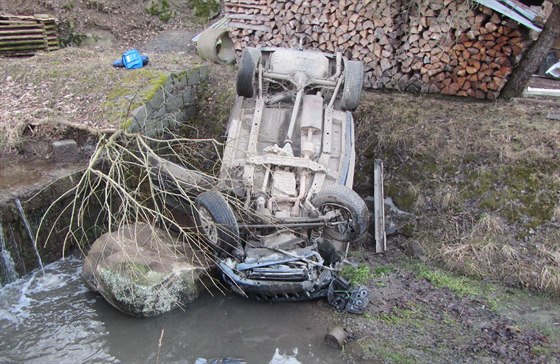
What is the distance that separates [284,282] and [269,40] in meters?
5.62

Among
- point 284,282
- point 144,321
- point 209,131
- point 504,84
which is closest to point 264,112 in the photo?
point 209,131

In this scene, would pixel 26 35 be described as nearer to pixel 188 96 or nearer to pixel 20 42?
pixel 20 42

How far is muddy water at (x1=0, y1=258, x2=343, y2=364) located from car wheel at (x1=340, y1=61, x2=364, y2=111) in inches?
110

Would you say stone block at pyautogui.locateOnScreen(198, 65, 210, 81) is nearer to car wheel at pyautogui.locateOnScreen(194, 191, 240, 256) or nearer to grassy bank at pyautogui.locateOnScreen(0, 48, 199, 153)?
grassy bank at pyautogui.locateOnScreen(0, 48, 199, 153)

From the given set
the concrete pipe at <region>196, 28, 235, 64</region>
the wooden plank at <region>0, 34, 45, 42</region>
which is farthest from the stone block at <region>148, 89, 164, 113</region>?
the wooden plank at <region>0, 34, 45, 42</region>

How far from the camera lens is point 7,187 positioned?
6586mm

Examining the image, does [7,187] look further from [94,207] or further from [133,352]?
[133,352]

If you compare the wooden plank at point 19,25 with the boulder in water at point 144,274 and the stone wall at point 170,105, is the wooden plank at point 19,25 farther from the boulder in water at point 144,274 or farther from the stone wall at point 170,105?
the boulder in water at point 144,274

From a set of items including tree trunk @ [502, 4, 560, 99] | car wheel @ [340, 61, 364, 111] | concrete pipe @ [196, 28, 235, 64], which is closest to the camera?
car wheel @ [340, 61, 364, 111]

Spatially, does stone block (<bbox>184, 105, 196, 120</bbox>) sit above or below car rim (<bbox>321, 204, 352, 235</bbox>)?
above

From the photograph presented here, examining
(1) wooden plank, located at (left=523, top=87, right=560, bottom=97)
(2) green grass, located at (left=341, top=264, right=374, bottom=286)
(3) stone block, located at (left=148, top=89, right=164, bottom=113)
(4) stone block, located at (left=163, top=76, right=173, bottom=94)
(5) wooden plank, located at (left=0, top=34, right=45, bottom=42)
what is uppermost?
(5) wooden plank, located at (left=0, top=34, right=45, bottom=42)

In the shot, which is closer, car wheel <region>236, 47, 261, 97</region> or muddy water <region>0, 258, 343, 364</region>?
muddy water <region>0, 258, 343, 364</region>

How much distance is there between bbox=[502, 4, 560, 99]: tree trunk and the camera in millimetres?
7863

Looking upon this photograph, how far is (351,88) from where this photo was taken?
7.14 m
